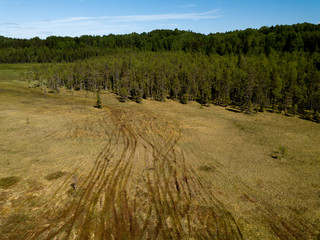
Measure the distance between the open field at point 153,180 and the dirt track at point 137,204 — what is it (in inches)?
4.2

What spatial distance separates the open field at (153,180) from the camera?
20016 mm

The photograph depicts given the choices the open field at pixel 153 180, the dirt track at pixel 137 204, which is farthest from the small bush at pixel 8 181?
the dirt track at pixel 137 204

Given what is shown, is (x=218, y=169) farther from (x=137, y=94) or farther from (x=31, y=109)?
(x=137, y=94)

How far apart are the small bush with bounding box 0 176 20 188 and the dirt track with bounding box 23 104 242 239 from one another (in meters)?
6.28

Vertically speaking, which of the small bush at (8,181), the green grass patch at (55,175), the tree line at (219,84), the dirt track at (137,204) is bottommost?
the dirt track at (137,204)

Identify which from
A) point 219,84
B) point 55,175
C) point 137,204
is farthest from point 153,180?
point 219,84

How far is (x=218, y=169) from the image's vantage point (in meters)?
32.2

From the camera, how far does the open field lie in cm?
2002

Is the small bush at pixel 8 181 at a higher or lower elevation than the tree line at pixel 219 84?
lower

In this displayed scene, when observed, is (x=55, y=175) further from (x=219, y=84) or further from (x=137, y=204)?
(x=219, y=84)

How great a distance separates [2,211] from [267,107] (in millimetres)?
86166

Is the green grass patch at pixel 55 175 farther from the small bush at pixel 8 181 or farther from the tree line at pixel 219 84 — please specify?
the tree line at pixel 219 84

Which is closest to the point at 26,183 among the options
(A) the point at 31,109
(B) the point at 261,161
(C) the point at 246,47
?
(B) the point at 261,161

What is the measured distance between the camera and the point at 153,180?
92.0 ft
